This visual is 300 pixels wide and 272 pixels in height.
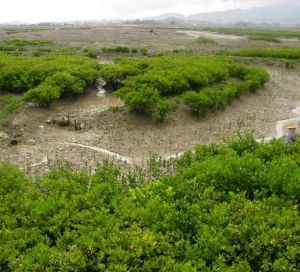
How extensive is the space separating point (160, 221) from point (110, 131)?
11.0 m

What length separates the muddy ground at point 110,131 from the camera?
16.6 m

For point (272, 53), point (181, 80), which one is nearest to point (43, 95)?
point (181, 80)

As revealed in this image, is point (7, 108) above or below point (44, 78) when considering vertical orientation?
below

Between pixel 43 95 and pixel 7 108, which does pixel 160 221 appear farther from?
pixel 7 108

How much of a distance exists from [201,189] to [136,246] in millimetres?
2826

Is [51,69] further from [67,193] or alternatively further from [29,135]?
[67,193]

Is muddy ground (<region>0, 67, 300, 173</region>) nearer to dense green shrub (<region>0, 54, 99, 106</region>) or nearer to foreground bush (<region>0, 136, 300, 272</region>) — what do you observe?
dense green shrub (<region>0, 54, 99, 106</region>)

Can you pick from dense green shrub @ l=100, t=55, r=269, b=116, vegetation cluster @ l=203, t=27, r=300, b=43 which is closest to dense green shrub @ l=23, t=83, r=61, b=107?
dense green shrub @ l=100, t=55, r=269, b=116

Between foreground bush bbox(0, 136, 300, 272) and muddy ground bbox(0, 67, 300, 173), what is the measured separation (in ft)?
15.4

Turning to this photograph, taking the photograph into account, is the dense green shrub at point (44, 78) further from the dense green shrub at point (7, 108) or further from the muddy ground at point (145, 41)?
the muddy ground at point (145, 41)

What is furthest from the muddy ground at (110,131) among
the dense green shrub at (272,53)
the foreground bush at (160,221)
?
the dense green shrub at (272,53)

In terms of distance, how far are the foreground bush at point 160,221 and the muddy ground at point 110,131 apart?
15.4 ft

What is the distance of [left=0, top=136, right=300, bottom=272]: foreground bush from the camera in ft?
25.4

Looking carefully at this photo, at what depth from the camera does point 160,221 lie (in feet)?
29.2
